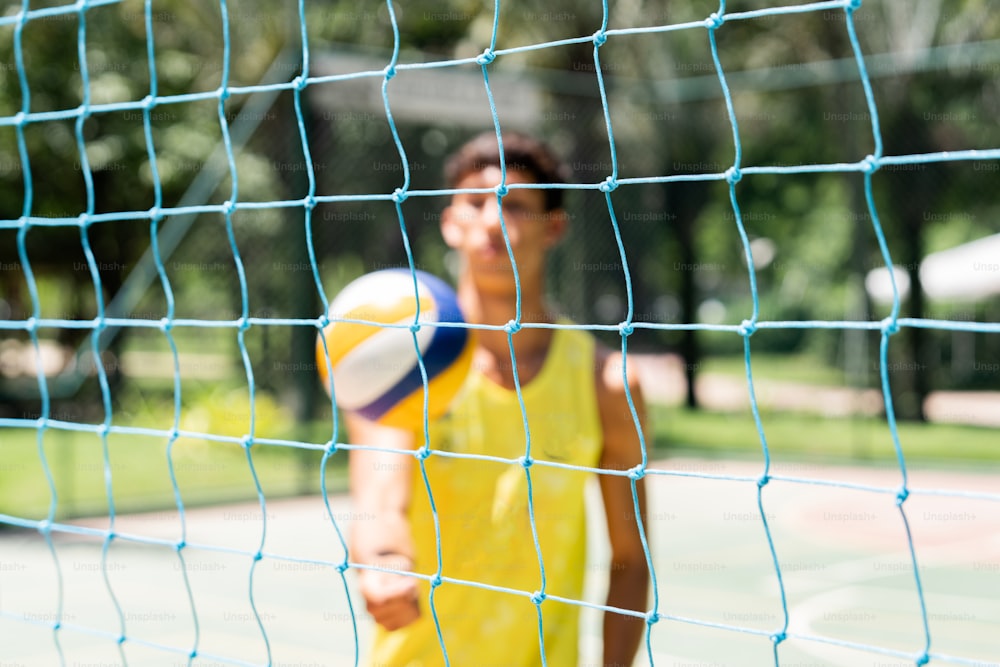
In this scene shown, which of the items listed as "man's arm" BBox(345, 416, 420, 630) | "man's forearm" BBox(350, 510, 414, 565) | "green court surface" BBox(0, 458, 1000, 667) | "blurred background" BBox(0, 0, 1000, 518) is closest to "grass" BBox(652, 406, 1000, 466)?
"blurred background" BBox(0, 0, 1000, 518)

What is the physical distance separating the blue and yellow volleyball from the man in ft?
0.15

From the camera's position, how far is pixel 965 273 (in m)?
12.6

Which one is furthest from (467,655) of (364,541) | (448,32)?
(448,32)

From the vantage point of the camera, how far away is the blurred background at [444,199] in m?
7.89

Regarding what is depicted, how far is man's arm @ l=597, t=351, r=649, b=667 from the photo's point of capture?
82.7 inches

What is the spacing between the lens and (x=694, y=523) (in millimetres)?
6980

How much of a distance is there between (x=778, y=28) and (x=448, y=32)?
4000 millimetres

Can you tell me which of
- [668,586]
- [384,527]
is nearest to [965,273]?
[668,586]

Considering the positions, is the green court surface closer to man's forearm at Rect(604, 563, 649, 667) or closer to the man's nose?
man's forearm at Rect(604, 563, 649, 667)

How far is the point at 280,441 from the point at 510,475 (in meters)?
0.46

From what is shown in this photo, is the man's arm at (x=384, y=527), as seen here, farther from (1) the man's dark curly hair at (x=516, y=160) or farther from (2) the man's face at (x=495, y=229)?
(1) the man's dark curly hair at (x=516, y=160)

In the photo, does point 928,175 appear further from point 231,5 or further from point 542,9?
point 231,5

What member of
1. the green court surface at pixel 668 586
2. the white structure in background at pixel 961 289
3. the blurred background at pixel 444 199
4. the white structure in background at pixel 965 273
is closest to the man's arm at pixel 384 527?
the green court surface at pixel 668 586

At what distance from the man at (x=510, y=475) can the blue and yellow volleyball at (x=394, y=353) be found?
0.15 ft
